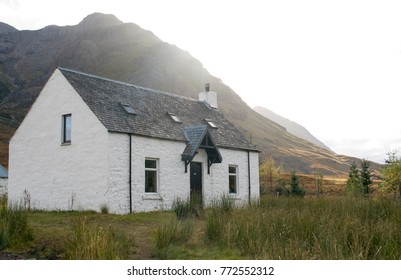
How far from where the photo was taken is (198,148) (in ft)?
62.6

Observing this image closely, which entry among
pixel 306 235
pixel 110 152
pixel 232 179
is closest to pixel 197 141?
pixel 232 179

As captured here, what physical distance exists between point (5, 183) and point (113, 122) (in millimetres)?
20479

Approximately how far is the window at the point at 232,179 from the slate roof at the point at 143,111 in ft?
3.82

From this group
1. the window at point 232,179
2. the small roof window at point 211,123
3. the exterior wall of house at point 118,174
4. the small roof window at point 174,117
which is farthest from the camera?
the small roof window at point 211,123

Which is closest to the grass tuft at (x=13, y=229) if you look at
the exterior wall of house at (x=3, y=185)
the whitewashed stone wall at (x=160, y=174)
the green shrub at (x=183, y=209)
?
the green shrub at (x=183, y=209)

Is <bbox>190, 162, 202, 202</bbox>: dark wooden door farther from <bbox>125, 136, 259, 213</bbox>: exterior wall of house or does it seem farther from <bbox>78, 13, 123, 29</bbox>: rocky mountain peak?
<bbox>78, 13, 123, 29</bbox>: rocky mountain peak

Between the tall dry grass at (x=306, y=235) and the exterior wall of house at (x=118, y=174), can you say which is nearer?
the tall dry grass at (x=306, y=235)

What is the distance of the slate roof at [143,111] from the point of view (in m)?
17.1

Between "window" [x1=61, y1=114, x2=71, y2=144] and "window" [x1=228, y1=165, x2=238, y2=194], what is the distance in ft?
27.1

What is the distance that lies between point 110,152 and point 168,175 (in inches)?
126

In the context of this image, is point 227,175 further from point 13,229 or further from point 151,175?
point 13,229

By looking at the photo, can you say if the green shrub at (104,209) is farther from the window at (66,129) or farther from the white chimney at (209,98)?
the white chimney at (209,98)
